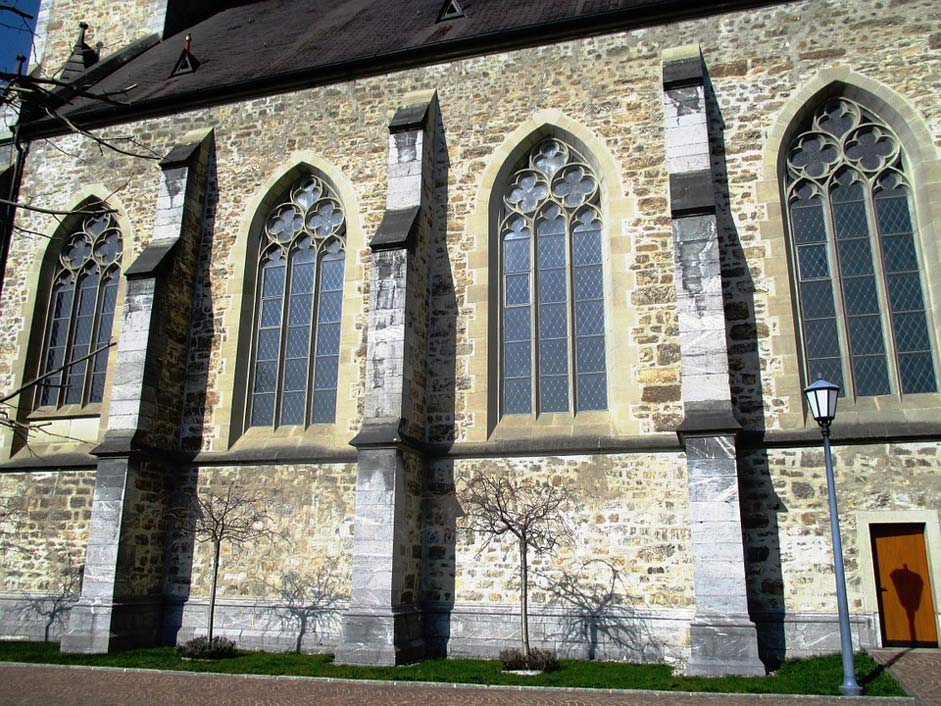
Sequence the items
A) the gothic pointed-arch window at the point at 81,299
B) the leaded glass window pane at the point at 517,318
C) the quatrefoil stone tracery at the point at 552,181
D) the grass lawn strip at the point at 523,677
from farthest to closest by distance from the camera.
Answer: the gothic pointed-arch window at the point at 81,299 < the quatrefoil stone tracery at the point at 552,181 < the leaded glass window pane at the point at 517,318 < the grass lawn strip at the point at 523,677

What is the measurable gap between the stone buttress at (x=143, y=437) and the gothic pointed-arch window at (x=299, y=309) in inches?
50.5

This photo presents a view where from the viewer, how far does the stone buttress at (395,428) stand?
9516mm

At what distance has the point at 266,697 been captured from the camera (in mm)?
7211

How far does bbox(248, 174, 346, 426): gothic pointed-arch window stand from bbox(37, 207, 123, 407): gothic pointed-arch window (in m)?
3.17

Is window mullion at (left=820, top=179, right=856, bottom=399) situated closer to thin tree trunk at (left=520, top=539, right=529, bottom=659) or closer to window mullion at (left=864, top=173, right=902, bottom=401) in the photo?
window mullion at (left=864, top=173, right=902, bottom=401)

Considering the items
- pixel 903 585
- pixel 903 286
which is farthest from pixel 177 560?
pixel 903 286

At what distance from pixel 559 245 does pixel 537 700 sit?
684cm

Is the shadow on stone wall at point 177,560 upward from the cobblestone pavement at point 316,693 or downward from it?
upward

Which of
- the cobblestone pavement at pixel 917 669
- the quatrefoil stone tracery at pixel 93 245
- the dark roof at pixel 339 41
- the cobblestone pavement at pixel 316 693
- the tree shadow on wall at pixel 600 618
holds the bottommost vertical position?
the cobblestone pavement at pixel 316 693

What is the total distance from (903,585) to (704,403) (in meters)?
3.24

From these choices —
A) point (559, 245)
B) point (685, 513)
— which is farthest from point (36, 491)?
point (685, 513)

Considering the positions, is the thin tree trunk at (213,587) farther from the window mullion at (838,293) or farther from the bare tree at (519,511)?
the window mullion at (838,293)

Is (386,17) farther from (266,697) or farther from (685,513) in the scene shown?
(266,697)

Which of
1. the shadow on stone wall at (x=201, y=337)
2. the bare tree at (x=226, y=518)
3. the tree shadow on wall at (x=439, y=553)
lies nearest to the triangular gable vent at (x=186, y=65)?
the shadow on stone wall at (x=201, y=337)
